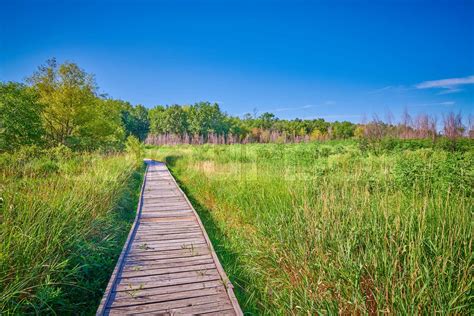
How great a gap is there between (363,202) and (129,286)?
3.42m

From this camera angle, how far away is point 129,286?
10.2 feet

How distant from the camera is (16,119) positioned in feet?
36.2

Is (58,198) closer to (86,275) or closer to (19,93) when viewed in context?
(86,275)

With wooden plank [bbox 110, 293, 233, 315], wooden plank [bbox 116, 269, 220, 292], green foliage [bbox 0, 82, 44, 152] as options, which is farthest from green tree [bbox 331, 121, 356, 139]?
wooden plank [bbox 110, 293, 233, 315]

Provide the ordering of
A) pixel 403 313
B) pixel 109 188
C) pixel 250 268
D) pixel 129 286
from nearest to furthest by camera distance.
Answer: pixel 403 313
pixel 129 286
pixel 250 268
pixel 109 188

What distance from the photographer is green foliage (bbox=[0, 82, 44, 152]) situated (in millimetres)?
10617

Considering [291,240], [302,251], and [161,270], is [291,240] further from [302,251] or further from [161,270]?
[161,270]

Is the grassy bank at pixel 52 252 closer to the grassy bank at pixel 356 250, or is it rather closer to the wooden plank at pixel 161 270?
the wooden plank at pixel 161 270

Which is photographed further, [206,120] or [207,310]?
[206,120]

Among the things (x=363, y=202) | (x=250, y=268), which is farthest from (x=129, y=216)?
(x=363, y=202)

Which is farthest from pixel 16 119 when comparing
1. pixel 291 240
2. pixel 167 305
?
pixel 291 240

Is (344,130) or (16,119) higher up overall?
(344,130)

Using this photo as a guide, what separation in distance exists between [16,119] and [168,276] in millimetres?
12622

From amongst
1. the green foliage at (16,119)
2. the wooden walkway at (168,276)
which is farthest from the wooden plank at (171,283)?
the green foliage at (16,119)
